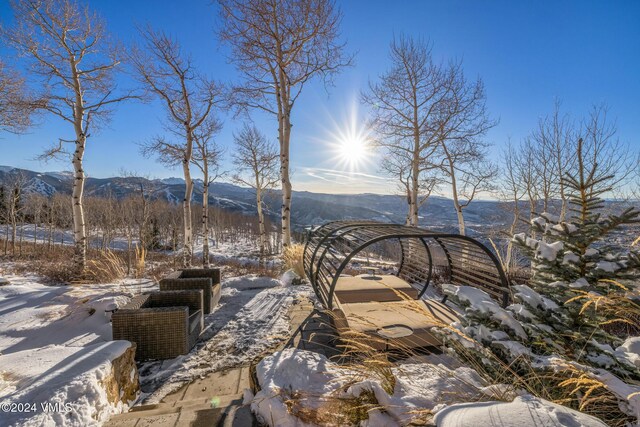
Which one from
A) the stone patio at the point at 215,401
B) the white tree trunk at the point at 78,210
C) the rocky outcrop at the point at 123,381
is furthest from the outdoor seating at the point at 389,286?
the white tree trunk at the point at 78,210

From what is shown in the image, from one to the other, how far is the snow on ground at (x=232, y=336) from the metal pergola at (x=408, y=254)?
0.86 metres

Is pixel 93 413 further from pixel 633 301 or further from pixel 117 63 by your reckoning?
pixel 117 63

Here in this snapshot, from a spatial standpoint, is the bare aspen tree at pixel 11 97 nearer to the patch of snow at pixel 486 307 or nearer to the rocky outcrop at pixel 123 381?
the rocky outcrop at pixel 123 381

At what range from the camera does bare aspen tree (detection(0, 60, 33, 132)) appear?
→ 682cm

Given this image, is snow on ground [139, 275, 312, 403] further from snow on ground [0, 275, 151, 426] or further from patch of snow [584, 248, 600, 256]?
patch of snow [584, 248, 600, 256]

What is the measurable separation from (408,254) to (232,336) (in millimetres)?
3801

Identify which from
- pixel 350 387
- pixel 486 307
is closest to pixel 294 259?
pixel 350 387

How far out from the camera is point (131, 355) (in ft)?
7.97

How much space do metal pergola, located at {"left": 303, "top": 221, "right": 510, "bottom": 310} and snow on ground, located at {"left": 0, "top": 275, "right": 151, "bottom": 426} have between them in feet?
7.06

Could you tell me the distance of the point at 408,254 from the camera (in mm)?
5707

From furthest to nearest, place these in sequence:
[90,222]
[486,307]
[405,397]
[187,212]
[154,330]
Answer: [90,222] < [187,212] < [154,330] < [486,307] < [405,397]

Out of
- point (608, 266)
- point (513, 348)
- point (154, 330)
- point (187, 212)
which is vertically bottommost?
point (154, 330)

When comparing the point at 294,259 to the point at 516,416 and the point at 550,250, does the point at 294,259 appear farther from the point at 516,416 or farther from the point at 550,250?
the point at 516,416

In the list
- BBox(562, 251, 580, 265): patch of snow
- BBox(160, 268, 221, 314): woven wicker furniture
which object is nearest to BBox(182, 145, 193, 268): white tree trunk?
BBox(160, 268, 221, 314): woven wicker furniture
